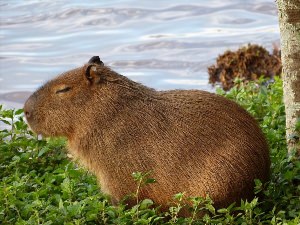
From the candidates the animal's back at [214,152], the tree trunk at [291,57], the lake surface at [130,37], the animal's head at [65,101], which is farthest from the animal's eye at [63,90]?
the lake surface at [130,37]

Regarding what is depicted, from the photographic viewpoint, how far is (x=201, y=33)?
13.2 meters

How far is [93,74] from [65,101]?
0.90 ft

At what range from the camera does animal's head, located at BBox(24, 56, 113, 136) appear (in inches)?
237

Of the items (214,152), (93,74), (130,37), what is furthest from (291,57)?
(130,37)

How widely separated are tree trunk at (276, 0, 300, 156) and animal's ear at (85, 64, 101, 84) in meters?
1.24

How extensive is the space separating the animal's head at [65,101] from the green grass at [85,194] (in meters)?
0.37

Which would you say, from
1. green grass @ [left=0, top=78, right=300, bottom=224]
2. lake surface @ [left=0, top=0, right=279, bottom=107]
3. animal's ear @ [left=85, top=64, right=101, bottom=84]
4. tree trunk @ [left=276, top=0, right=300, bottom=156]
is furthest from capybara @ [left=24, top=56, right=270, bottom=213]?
lake surface @ [left=0, top=0, right=279, bottom=107]

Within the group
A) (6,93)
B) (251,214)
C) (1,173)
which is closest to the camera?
(251,214)

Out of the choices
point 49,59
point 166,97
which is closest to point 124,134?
point 166,97

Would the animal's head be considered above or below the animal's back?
above

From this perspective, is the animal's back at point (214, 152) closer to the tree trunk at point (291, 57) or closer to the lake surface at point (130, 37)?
the tree trunk at point (291, 57)

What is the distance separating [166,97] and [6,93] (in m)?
5.52

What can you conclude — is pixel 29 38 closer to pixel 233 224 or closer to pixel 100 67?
pixel 100 67

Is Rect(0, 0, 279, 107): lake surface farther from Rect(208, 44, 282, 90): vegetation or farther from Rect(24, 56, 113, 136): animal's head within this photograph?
Rect(24, 56, 113, 136): animal's head
